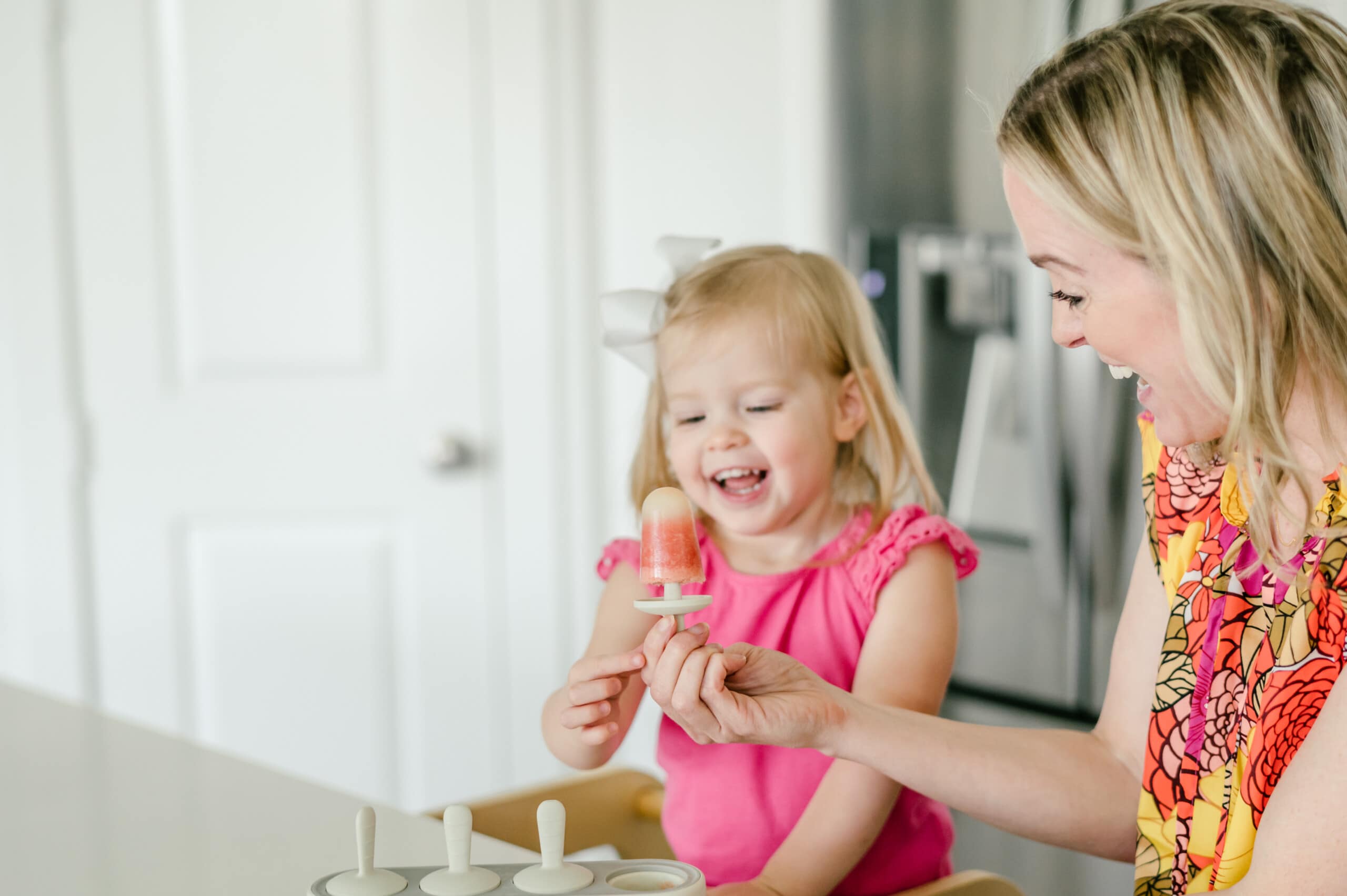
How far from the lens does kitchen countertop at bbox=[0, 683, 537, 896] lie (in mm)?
924

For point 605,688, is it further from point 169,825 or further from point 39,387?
point 39,387

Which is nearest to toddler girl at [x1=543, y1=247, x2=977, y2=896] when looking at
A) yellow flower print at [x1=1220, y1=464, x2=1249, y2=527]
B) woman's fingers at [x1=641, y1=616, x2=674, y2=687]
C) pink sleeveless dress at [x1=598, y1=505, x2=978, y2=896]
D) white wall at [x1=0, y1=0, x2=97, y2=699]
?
pink sleeveless dress at [x1=598, y1=505, x2=978, y2=896]

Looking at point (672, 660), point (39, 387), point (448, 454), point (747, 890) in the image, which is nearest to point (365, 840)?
point (672, 660)

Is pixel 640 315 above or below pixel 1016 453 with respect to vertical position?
above

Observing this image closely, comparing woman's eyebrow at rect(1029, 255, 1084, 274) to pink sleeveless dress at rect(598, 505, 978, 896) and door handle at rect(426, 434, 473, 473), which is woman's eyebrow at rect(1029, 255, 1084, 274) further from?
door handle at rect(426, 434, 473, 473)

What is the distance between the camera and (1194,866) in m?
1.02

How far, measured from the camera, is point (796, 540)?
1.47 metres

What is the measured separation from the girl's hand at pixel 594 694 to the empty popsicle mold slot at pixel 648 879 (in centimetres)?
31

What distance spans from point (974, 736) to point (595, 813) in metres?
0.50

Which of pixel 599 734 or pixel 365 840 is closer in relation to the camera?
pixel 365 840

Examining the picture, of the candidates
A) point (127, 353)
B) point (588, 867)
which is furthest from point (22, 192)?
point (588, 867)

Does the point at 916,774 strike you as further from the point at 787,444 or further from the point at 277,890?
the point at 277,890

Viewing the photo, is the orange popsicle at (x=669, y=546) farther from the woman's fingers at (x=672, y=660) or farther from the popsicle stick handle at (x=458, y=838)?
the popsicle stick handle at (x=458, y=838)

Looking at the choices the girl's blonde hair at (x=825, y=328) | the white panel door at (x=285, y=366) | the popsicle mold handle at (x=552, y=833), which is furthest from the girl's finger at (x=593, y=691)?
the white panel door at (x=285, y=366)
